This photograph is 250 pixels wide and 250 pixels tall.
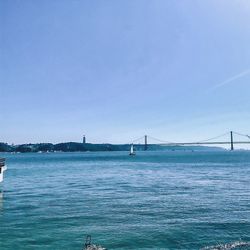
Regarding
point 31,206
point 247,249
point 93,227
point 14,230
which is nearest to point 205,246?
point 247,249

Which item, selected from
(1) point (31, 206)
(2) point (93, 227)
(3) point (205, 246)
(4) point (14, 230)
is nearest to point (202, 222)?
(3) point (205, 246)

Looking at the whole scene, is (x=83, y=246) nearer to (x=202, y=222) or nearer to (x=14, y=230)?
(x=14, y=230)

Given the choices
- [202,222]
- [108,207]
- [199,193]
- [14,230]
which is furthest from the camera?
[199,193]

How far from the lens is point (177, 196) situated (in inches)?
1741

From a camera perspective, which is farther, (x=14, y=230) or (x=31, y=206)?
(x=31, y=206)

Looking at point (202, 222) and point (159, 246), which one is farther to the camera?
point (202, 222)

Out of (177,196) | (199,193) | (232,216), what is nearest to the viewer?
(232,216)

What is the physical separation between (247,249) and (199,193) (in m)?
25.9

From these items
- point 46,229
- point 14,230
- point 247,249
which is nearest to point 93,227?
point 46,229

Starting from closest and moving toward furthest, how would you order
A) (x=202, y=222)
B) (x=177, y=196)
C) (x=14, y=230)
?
(x=14, y=230) < (x=202, y=222) < (x=177, y=196)

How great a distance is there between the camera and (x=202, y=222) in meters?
29.2

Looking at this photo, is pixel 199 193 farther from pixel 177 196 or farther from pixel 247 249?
pixel 247 249

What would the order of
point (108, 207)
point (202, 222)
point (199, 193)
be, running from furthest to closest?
point (199, 193)
point (108, 207)
point (202, 222)

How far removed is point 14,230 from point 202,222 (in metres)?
14.5
